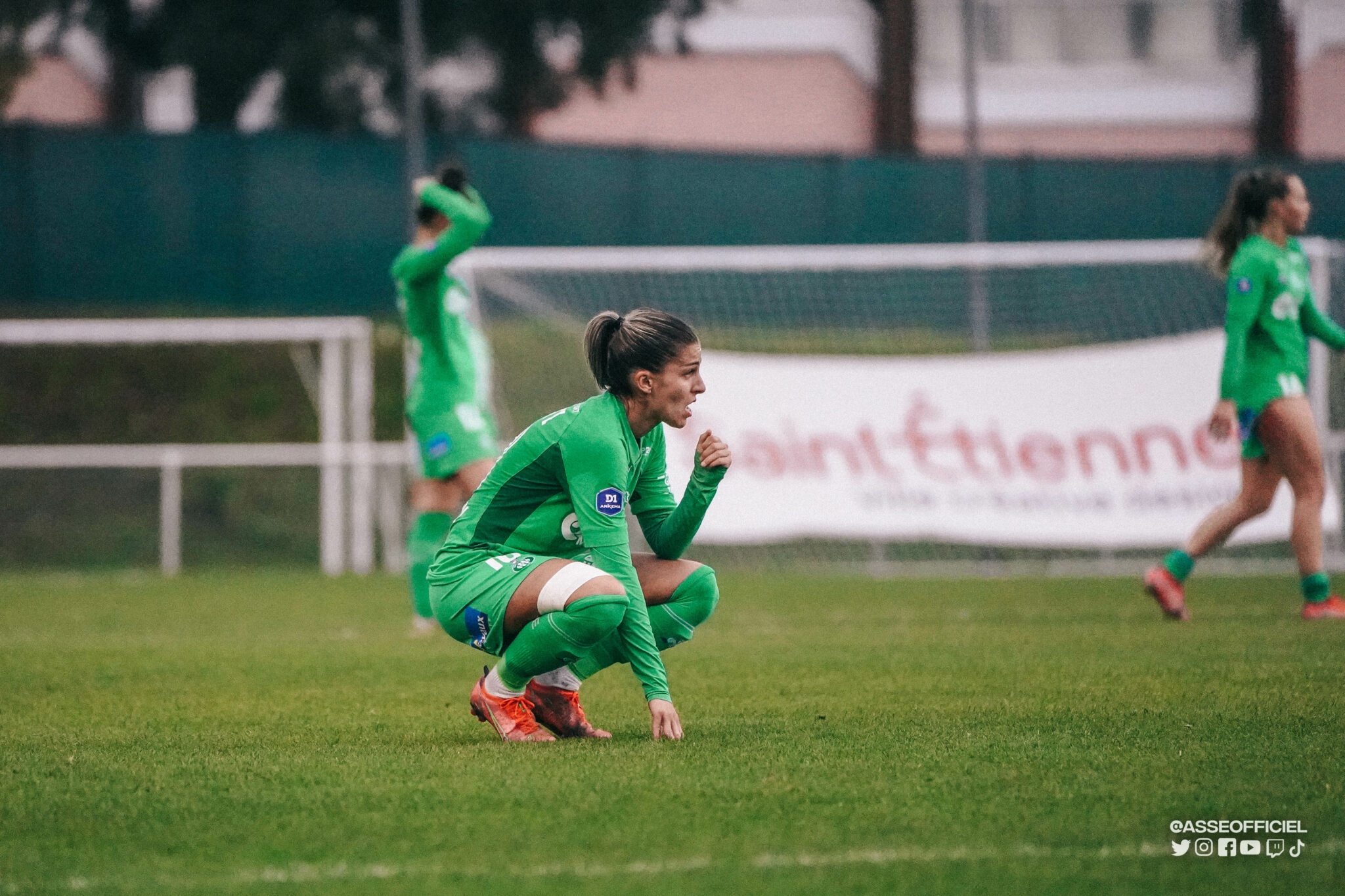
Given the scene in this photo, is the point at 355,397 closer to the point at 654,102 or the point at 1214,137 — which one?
the point at 654,102

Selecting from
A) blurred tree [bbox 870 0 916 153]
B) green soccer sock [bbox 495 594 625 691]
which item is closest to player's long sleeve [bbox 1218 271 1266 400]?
green soccer sock [bbox 495 594 625 691]

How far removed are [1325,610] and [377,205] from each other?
11861 mm

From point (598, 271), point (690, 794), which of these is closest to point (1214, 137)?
point (598, 271)

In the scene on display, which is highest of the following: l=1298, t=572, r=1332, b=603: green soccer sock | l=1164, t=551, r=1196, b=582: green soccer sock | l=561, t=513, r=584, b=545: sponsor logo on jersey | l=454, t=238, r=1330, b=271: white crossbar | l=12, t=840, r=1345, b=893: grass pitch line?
l=561, t=513, r=584, b=545: sponsor logo on jersey

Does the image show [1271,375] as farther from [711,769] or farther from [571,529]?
[711,769]

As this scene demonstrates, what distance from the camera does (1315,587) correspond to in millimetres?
7918

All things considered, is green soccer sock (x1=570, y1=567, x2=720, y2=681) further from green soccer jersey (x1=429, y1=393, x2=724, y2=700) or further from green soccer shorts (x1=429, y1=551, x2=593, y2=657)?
green soccer shorts (x1=429, y1=551, x2=593, y2=657)

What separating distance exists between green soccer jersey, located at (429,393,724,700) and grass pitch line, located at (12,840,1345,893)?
1.22 meters

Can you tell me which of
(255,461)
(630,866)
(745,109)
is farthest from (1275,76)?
(630,866)

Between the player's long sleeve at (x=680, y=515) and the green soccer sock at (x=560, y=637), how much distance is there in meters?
0.34

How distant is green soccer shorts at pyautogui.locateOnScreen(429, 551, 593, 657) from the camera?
4.60m

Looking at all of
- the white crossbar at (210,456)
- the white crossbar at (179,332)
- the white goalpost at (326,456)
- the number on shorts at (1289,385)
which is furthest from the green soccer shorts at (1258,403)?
the white crossbar at (179,332)

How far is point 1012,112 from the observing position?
29.2 meters

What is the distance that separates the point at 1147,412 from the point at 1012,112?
61.3 ft
